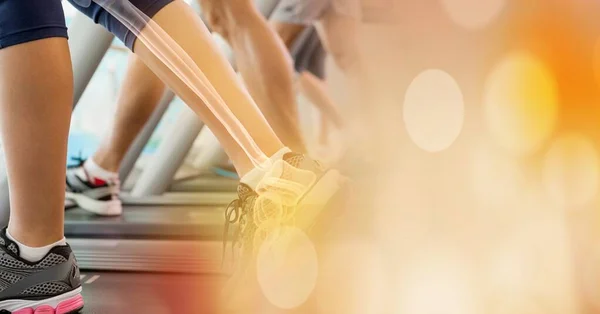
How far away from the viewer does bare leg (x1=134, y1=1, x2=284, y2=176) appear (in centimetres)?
88

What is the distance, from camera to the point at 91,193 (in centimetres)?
140

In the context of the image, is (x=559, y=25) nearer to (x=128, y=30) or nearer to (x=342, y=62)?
(x=342, y=62)

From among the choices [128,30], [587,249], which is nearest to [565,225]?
[587,249]

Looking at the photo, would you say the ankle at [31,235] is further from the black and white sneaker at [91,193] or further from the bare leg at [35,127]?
the black and white sneaker at [91,193]

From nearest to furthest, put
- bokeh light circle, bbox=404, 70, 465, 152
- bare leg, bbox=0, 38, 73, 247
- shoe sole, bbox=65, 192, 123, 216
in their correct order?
bare leg, bbox=0, 38, 73, 247, bokeh light circle, bbox=404, 70, 465, 152, shoe sole, bbox=65, 192, 123, 216

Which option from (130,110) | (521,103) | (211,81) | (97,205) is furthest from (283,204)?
(97,205)

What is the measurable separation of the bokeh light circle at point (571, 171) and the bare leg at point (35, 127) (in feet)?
2.65

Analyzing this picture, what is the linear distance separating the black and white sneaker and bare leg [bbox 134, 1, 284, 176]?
611 mm

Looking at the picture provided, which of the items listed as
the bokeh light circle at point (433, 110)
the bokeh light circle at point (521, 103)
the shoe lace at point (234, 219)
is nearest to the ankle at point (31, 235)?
the shoe lace at point (234, 219)

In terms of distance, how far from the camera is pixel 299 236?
2.94 ft

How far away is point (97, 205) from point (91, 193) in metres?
0.04

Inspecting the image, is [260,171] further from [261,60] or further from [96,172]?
[96,172]

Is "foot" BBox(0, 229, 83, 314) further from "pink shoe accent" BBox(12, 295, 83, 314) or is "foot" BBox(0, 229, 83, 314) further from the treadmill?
the treadmill

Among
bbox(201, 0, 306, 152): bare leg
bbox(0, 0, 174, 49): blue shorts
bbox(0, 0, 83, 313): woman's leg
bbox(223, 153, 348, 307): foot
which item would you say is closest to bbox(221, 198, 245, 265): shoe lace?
bbox(223, 153, 348, 307): foot
